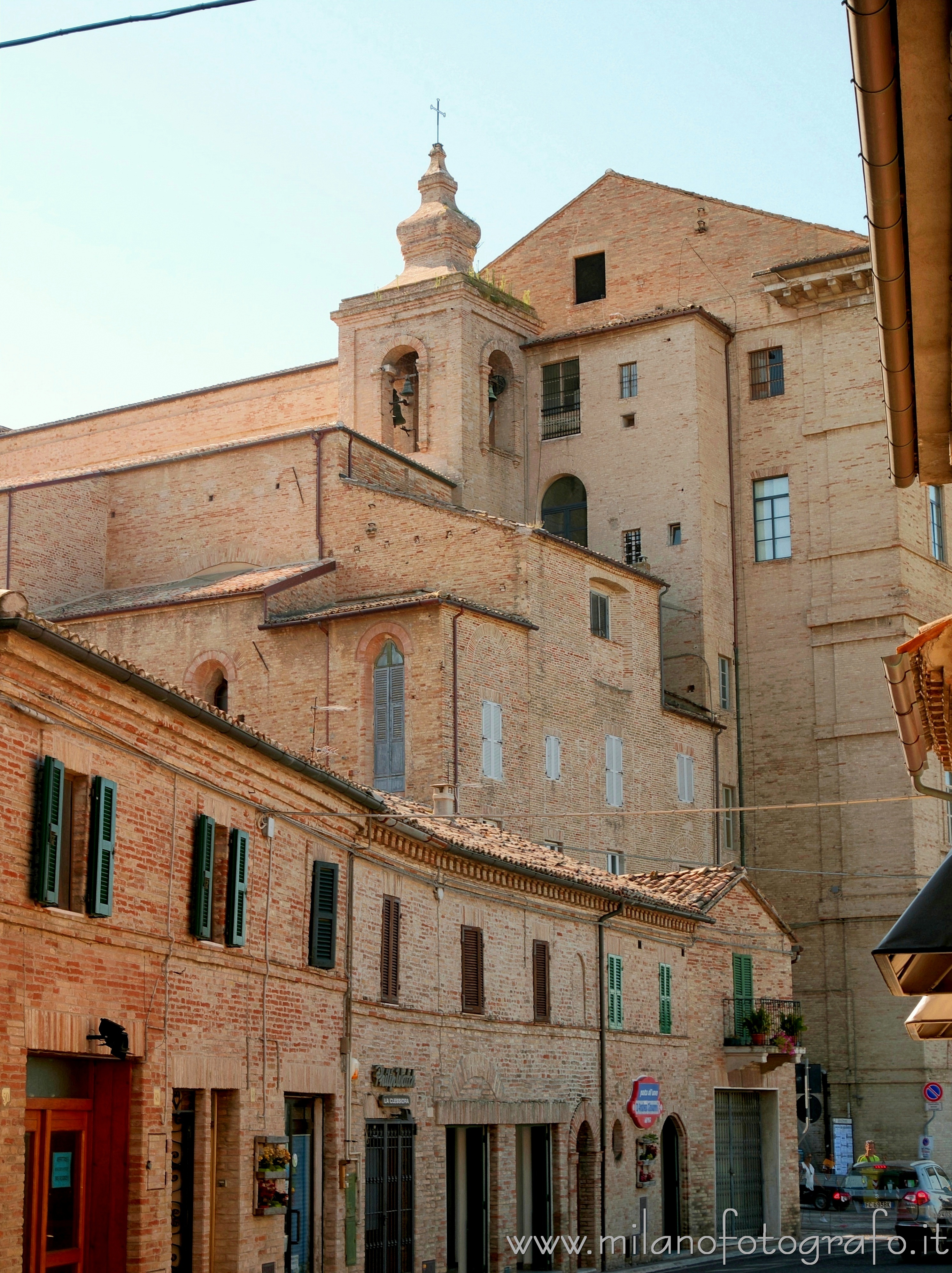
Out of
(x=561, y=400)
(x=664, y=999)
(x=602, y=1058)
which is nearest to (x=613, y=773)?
(x=664, y=999)

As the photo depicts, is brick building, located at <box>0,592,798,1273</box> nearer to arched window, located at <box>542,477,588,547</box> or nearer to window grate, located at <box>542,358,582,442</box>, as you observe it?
arched window, located at <box>542,477,588,547</box>

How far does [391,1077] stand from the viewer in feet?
70.0

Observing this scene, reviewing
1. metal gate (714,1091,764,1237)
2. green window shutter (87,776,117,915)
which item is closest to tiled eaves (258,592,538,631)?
metal gate (714,1091,764,1237)

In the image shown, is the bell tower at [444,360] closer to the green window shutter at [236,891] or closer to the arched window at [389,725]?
the arched window at [389,725]

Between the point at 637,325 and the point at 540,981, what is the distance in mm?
25251

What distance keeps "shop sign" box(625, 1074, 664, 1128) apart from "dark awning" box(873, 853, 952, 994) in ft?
Result: 56.7

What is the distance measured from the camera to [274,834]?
61.9ft

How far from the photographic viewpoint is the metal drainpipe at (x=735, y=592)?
46.0 metres

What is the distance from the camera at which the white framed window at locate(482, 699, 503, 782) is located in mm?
34969

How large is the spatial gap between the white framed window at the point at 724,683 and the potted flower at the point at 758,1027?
1453 centimetres

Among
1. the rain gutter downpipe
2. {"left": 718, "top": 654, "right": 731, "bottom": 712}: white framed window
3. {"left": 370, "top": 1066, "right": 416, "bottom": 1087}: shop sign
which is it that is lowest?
{"left": 370, "top": 1066, "right": 416, "bottom": 1087}: shop sign

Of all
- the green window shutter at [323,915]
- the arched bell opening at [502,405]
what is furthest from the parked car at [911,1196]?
the arched bell opening at [502,405]

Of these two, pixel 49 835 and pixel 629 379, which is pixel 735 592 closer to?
pixel 629 379

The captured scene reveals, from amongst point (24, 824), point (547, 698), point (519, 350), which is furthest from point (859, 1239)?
point (519, 350)
